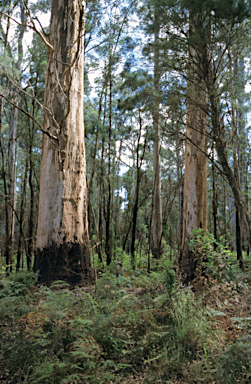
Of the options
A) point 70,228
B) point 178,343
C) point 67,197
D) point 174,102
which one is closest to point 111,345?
point 178,343

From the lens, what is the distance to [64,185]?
469cm

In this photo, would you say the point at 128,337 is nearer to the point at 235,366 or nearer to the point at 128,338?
the point at 128,338

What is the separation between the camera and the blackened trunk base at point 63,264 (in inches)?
174

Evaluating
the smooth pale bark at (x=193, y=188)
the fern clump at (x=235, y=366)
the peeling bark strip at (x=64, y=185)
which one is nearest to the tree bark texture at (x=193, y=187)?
the smooth pale bark at (x=193, y=188)

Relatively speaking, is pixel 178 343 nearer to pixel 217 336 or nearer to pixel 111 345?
pixel 217 336

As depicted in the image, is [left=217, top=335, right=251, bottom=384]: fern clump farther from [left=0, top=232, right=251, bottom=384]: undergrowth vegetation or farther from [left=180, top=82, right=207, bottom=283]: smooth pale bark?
[left=180, top=82, right=207, bottom=283]: smooth pale bark

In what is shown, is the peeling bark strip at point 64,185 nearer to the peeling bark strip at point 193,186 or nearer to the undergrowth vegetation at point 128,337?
the undergrowth vegetation at point 128,337

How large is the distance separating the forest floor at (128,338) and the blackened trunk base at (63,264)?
0.77 meters

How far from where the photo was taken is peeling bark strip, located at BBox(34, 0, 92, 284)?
4512 mm

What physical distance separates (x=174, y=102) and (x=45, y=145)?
260cm

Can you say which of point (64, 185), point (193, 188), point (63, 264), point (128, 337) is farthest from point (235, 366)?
point (193, 188)

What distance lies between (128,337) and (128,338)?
0.18 feet

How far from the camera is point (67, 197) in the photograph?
4676 mm

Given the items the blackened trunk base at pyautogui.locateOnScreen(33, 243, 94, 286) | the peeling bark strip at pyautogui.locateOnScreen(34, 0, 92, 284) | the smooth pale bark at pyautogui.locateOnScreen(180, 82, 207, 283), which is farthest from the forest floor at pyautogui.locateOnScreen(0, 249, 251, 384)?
the smooth pale bark at pyautogui.locateOnScreen(180, 82, 207, 283)
